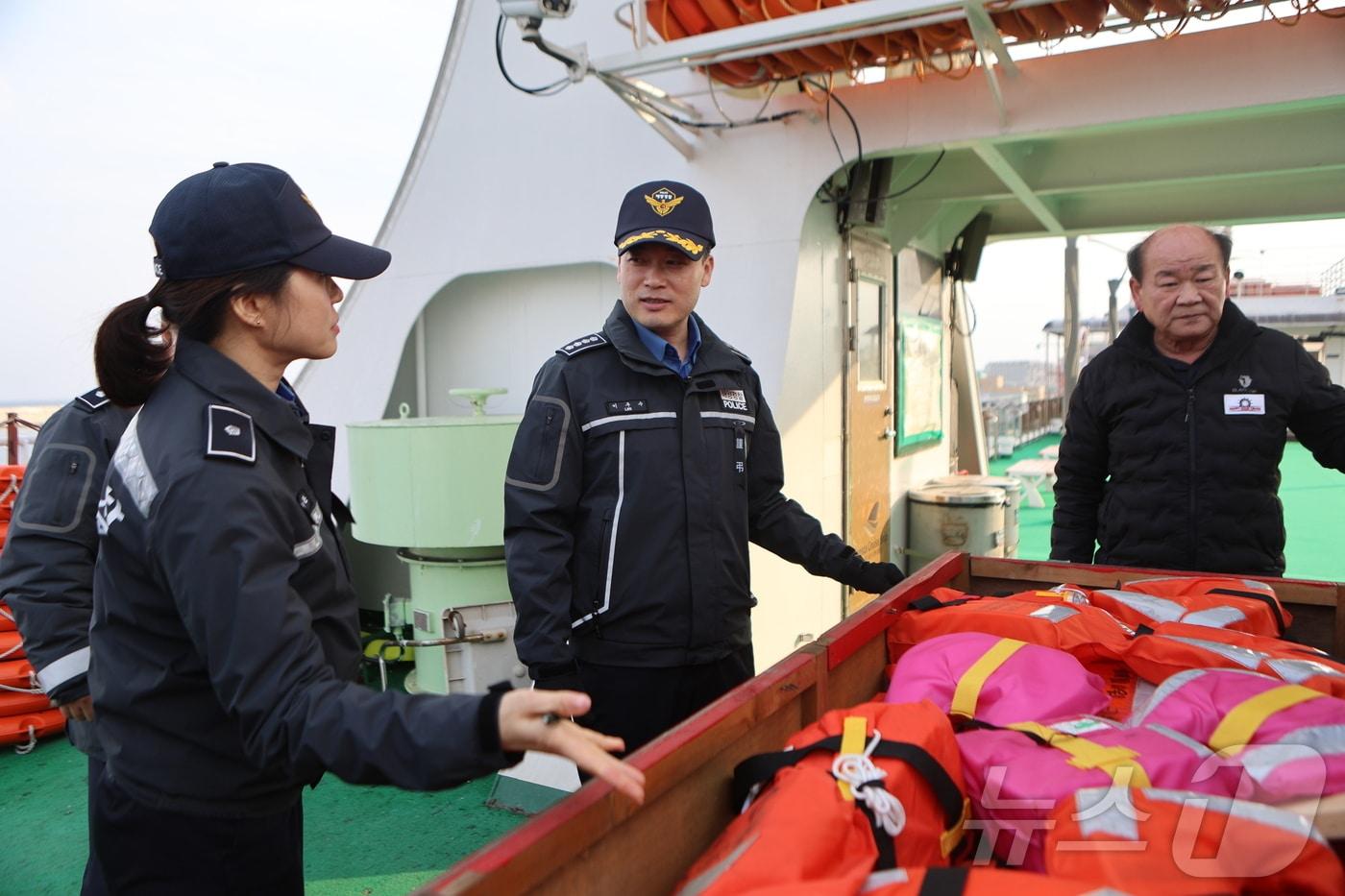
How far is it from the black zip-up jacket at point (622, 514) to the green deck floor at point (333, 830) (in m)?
1.61

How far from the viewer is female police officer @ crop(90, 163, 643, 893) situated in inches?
38.4

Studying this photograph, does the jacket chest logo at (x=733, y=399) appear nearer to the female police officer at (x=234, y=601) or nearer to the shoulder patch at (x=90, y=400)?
the female police officer at (x=234, y=601)

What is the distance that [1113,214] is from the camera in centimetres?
620

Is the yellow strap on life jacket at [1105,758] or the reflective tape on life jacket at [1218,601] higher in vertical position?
the reflective tape on life jacket at [1218,601]

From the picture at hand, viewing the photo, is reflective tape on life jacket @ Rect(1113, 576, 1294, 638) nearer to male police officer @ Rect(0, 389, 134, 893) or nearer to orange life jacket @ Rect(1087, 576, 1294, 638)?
orange life jacket @ Rect(1087, 576, 1294, 638)

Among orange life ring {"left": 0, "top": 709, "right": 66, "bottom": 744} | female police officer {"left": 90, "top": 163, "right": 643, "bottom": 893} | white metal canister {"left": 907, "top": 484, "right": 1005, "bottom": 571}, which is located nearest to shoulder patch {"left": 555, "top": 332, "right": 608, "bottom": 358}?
female police officer {"left": 90, "top": 163, "right": 643, "bottom": 893}

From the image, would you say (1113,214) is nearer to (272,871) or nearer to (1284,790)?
(1284,790)

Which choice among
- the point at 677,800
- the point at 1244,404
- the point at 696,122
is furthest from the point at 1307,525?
the point at 677,800

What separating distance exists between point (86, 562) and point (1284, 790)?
8.68 ft

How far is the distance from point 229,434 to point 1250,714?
1475 millimetres

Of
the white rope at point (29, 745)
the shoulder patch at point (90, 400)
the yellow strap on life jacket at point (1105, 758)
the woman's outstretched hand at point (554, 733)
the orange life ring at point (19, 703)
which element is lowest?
the white rope at point (29, 745)

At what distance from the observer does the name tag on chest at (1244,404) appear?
2.36m

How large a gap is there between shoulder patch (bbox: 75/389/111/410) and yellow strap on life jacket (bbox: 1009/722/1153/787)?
8.19ft

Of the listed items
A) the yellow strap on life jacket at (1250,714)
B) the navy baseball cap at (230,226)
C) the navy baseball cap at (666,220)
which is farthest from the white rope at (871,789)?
the navy baseball cap at (666,220)
